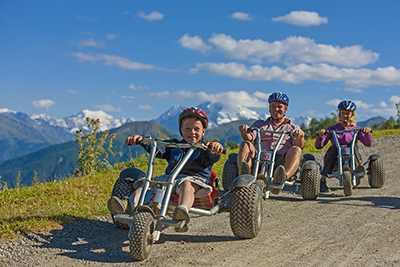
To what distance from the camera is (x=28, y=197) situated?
6609 mm

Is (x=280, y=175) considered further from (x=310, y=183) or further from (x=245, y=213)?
(x=245, y=213)

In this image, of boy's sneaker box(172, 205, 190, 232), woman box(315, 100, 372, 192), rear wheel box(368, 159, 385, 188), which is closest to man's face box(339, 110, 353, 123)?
woman box(315, 100, 372, 192)

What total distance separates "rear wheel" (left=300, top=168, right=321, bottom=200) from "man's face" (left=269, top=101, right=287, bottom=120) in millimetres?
1205

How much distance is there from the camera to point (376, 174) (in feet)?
25.5

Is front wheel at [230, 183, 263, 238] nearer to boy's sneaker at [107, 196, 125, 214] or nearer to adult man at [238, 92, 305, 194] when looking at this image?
boy's sneaker at [107, 196, 125, 214]

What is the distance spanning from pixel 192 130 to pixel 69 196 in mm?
3301

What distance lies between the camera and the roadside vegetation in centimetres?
488

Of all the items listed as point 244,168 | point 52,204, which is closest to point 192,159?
point 244,168

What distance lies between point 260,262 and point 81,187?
493 centimetres

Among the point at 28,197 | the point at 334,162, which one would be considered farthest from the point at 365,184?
the point at 28,197

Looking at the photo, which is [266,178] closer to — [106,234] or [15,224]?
[106,234]

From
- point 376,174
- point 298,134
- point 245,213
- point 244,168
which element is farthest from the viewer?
point 376,174

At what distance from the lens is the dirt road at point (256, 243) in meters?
3.76

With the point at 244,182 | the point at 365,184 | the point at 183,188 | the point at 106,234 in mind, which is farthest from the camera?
the point at 365,184
